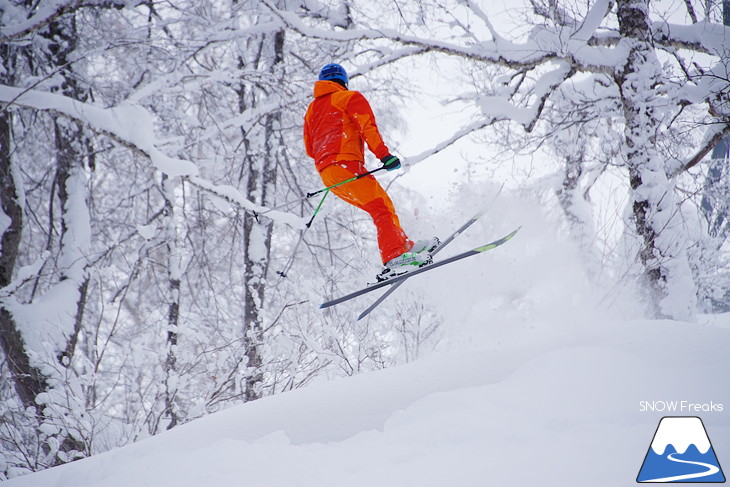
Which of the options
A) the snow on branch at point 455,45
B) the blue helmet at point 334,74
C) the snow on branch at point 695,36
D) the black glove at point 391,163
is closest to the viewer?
the black glove at point 391,163

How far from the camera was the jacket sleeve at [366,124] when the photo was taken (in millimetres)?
3516

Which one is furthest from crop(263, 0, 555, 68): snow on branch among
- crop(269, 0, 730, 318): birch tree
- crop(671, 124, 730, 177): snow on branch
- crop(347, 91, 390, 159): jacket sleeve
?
crop(671, 124, 730, 177): snow on branch

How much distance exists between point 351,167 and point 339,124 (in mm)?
420

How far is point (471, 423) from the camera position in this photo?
2055 mm

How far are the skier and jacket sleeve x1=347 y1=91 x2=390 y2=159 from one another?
1 centimetres

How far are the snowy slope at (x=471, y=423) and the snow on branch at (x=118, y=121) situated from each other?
240 centimetres

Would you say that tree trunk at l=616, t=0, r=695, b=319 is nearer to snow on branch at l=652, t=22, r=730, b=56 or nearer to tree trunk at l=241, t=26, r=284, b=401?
snow on branch at l=652, t=22, r=730, b=56

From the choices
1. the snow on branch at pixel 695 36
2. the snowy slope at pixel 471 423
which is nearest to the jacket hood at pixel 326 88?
the snowy slope at pixel 471 423

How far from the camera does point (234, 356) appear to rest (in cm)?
717

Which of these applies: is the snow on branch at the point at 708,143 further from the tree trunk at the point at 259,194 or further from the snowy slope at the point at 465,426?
the tree trunk at the point at 259,194

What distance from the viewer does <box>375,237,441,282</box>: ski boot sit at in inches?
144

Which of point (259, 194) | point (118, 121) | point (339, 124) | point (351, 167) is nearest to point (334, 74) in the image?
point (339, 124)

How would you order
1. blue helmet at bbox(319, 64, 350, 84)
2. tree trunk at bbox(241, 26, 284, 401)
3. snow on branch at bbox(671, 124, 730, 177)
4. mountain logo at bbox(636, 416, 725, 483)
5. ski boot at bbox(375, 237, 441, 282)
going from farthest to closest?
1. tree trunk at bbox(241, 26, 284, 401)
2. snow on branch at bbox(671, 124, 730, 177)
3. blue helmet at bbox(319, 64, 350, 84)
4. ski boot at bbox(375, 237, 441, 282)
5. mountain logo at bbox(636, 416, 725, 483)

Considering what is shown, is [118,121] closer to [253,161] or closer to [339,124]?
[339,124]
